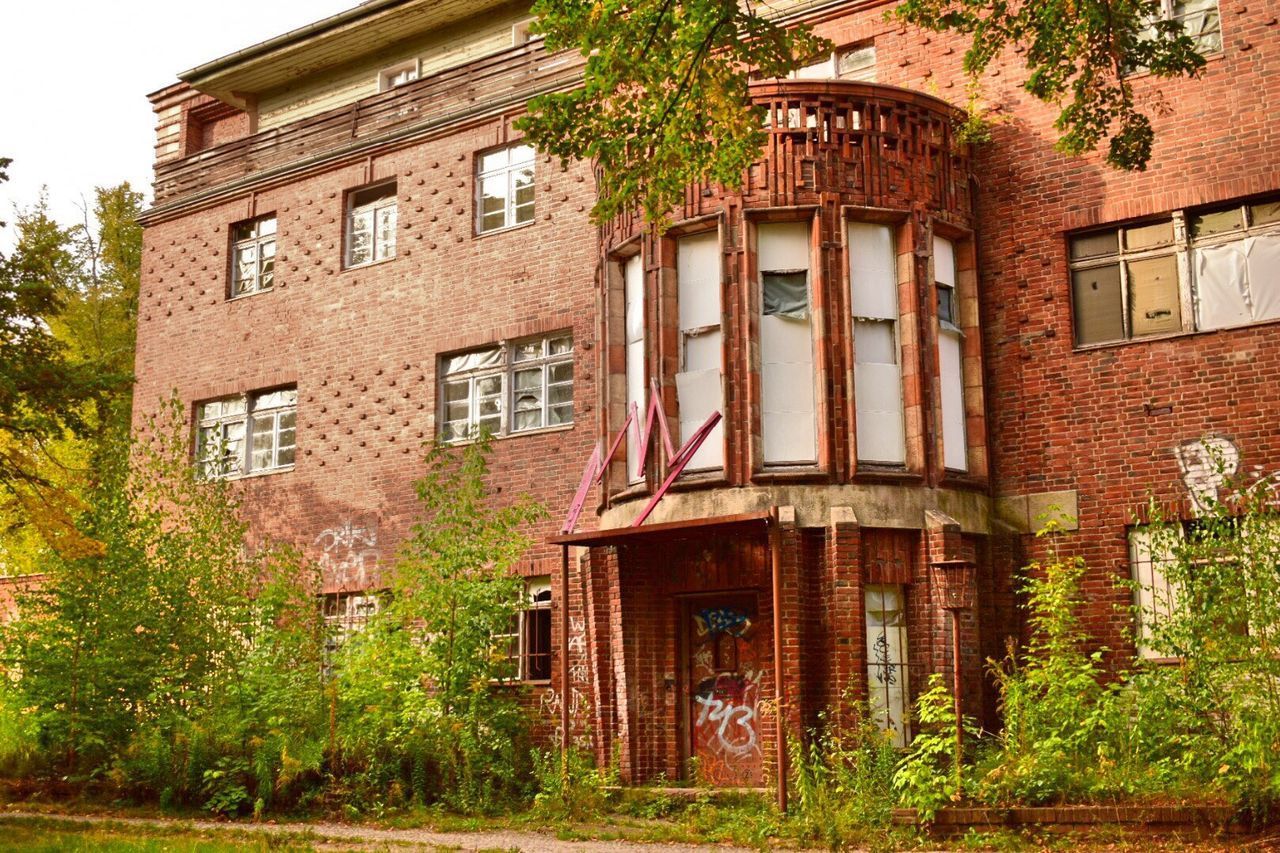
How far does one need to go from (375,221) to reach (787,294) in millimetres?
8818

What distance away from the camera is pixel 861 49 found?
1828cm

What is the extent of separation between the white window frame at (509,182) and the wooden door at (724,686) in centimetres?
697

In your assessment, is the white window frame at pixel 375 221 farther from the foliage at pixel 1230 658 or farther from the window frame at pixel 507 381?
the foliage at pixel 1230 658

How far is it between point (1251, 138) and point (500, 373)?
10055mm

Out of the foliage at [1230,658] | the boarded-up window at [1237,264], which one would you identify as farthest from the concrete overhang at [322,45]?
the foliage at [1230,658]

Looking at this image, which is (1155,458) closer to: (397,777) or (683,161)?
(683,161)

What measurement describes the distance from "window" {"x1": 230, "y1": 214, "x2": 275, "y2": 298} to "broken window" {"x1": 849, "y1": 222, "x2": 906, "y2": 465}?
1120 cm

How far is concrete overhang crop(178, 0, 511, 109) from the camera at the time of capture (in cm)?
2255

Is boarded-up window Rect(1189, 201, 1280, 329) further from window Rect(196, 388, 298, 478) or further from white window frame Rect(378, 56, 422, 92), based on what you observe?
window Rect(196, 388, 298, 478)

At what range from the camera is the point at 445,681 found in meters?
16.4

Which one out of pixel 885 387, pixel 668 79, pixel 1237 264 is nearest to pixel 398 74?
pixel 885 387

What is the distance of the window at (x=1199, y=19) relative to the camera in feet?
51.5

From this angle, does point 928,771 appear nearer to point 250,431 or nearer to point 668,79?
point 668,79

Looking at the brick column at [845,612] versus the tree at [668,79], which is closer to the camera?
the tree at [668,79]
